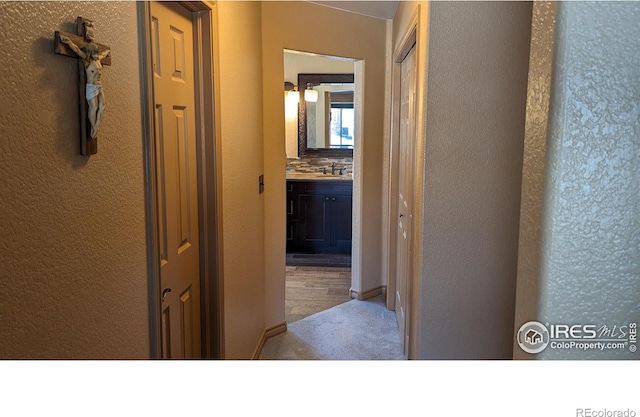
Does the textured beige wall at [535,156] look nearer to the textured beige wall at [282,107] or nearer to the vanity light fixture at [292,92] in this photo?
the textured beige wall at [282,107]

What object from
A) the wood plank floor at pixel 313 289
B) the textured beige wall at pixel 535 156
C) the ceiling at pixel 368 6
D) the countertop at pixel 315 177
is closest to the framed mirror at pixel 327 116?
the countertop at pixel 315 177

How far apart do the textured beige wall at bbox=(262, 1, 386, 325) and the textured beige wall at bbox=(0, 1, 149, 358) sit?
67.4 inches

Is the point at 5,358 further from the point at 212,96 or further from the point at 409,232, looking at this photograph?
the point at 409,232

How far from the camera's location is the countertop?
5.34 metres

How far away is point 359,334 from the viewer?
3494 mm

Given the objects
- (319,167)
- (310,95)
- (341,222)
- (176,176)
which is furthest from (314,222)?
(176,176)

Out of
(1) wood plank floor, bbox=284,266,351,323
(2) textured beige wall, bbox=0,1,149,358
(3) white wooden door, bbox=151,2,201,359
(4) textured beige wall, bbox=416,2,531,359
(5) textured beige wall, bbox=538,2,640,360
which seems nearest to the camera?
(5) textured beige wall, bbox=538,2,640,360

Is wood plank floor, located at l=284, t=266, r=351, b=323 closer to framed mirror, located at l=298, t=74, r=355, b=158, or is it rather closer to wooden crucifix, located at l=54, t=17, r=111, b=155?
framed mirror, located at l=298, t=74, r=355, b=158

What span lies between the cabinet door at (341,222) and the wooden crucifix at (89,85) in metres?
4.24

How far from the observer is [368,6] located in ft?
11.7

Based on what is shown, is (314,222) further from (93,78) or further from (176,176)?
(93,78)

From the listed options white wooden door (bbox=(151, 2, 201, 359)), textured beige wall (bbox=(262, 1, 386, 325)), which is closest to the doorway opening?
textured beige wall (bbox=(262, 1, 386, 325))
